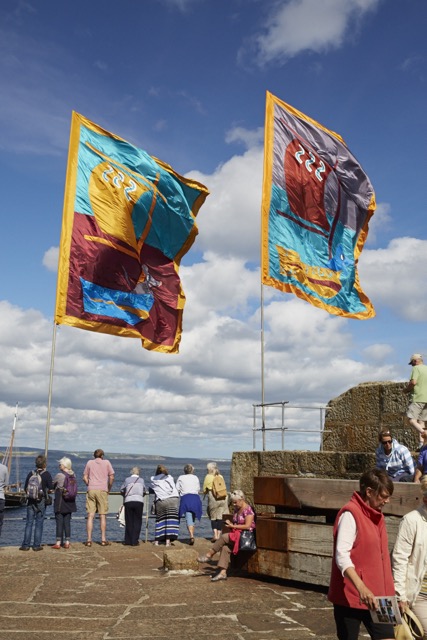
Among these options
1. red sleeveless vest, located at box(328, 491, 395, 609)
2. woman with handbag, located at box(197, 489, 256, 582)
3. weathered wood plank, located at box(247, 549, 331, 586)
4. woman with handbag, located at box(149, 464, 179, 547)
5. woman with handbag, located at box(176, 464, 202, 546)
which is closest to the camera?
red sleeveless vest, located at box(328, 491, 395, 609)

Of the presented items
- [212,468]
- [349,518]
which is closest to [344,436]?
[212,468]

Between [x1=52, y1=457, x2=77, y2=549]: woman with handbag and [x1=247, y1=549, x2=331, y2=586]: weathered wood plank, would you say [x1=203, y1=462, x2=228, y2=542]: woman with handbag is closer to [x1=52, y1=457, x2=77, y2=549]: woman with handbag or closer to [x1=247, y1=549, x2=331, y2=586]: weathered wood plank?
[x1=52, y1=457, x2=77, y2=549]: woman with handbag

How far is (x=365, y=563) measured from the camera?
4215 mm

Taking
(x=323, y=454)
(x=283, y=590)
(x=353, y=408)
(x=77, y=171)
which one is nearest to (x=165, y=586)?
(x=283, y=590)

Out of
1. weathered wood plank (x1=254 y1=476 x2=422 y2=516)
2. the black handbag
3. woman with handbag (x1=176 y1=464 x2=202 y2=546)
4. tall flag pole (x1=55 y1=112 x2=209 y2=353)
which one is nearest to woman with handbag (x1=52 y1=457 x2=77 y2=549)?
woman with handbag (x1=176 y1=464 x2=202 y2=546)

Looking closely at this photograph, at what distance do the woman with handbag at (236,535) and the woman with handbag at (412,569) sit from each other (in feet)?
15.3

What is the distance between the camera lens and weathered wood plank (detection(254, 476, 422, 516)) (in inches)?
291

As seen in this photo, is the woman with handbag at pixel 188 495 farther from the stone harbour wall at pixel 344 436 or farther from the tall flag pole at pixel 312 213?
the tall flag pole at pixel 312 213

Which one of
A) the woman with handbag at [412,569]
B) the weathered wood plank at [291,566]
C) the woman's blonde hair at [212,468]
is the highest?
the woman's blonde hair at [212,468]

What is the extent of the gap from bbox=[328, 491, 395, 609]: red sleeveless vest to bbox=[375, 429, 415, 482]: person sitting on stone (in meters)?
4.08

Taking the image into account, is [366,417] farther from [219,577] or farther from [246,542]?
[219,577]

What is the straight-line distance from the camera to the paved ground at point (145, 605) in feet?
20.1

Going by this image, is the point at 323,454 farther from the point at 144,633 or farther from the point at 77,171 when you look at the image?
the point at 77,171

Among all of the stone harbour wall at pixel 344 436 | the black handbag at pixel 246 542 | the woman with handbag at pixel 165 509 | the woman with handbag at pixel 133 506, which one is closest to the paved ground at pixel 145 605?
the black handbag at pixel 246 542
